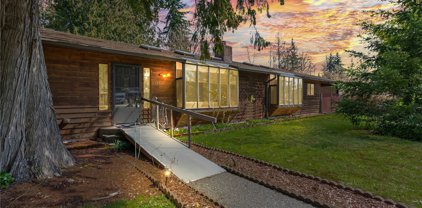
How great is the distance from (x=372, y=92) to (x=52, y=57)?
509 inches

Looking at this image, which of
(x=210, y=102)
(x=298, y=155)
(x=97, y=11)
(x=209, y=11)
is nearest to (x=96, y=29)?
(x=97, y=11)

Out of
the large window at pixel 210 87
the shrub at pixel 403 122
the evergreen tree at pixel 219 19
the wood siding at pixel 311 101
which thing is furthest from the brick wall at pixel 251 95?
the evergreen tree at pixel 219 19

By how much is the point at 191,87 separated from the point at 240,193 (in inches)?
278

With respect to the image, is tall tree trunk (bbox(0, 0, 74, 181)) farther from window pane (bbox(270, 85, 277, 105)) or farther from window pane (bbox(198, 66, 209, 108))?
window pane (bbox(270, 85, 277, 105))

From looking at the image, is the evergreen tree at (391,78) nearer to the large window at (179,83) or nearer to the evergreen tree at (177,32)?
the large window at (179,83)

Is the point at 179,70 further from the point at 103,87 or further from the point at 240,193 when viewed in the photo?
the point at 240,193

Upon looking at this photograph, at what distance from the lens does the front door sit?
29.5 ft

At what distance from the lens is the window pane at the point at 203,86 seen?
11595 millimetres

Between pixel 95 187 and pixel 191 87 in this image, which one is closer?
pixel 95 187

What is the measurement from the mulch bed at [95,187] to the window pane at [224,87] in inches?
292

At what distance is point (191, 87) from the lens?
36.5ft

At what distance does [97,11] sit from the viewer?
65.4 feet

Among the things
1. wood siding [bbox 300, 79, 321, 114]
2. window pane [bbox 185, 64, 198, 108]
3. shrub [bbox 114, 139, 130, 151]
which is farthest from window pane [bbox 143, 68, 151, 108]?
wood siding [bbox 300, 79, 321, 114]

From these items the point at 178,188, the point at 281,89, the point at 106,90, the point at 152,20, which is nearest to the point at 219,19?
the point at 152,20
